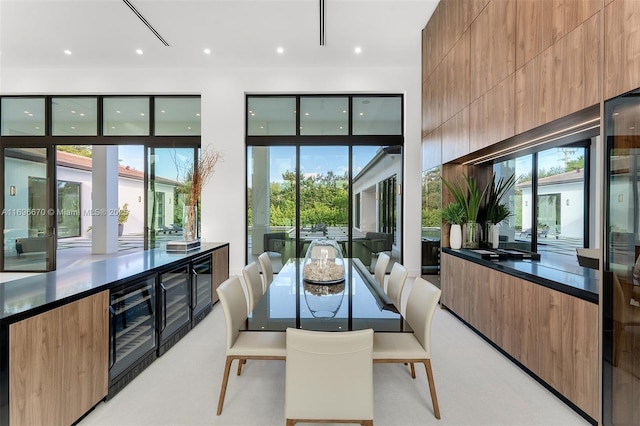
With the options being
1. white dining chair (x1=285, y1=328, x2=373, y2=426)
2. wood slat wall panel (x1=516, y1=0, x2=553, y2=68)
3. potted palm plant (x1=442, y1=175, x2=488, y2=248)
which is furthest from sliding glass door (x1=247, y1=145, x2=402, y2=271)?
white dining chair (x1=285, y1=328, x2=373, y2=426)

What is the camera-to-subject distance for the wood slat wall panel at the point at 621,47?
1566 mm

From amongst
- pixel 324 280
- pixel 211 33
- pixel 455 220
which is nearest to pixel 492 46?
pixel 455 220

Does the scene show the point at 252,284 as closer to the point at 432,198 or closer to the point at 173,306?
the point at 173,306

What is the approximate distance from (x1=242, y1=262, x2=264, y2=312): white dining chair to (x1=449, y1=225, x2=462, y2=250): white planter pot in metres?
2.61

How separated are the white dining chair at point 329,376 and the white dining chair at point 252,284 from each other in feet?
3.98

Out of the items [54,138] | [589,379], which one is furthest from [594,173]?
[54,138]

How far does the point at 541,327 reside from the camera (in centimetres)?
226

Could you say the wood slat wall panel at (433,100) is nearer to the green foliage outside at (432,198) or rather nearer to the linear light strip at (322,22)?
the green foliage outside at (432,198)

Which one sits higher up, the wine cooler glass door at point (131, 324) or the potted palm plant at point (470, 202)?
the potted palm plant at point (470, 202)

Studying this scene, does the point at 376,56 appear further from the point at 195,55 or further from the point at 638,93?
the point at 638,93

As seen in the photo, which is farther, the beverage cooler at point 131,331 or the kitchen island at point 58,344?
the beverage cooler at point 131,331

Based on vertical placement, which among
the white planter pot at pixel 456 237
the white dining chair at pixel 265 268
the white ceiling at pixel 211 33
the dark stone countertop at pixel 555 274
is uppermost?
the white ceiling at pixel 211 33

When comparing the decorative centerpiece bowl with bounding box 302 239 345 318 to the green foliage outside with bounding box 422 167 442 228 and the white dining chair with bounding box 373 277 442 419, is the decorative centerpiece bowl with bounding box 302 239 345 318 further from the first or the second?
the green foliage outside with bounding box 422 167 442 228

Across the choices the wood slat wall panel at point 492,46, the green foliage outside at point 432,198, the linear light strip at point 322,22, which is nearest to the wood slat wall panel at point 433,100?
the green foliage outside at point 432,198
